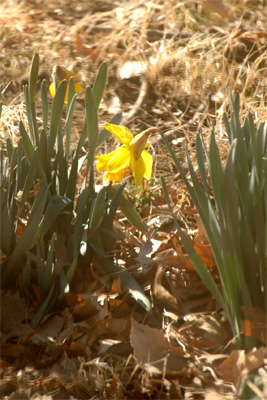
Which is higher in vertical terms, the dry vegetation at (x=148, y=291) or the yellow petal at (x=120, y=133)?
the yellow petal at (x=120, y=133)

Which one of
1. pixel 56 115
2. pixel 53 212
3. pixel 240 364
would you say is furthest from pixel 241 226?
pixel 56 115

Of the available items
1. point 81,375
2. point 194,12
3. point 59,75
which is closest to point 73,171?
point 59,75

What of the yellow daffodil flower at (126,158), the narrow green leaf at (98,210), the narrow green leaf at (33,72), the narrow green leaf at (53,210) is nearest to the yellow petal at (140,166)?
the yellow daffodil flower at (126,158)

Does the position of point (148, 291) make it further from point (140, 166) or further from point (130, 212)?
point (140, 166)

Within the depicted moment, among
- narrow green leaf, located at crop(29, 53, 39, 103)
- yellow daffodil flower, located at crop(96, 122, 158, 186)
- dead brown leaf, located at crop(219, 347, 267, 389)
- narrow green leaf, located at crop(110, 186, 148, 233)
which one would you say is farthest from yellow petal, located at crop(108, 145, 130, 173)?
dead brown leaf, located at crop(219, 347, 267, 389)

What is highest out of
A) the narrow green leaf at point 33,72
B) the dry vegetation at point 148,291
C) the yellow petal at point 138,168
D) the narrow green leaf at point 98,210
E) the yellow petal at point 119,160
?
the narrow green leaf at point 33,72

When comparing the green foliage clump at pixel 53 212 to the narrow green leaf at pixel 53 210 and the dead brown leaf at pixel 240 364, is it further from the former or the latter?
the dead brown leaf at pixel 240 364

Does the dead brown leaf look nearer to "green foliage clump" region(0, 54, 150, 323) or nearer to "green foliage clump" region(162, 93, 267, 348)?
"green foliage clump" region(162, 93, 267, 348)
